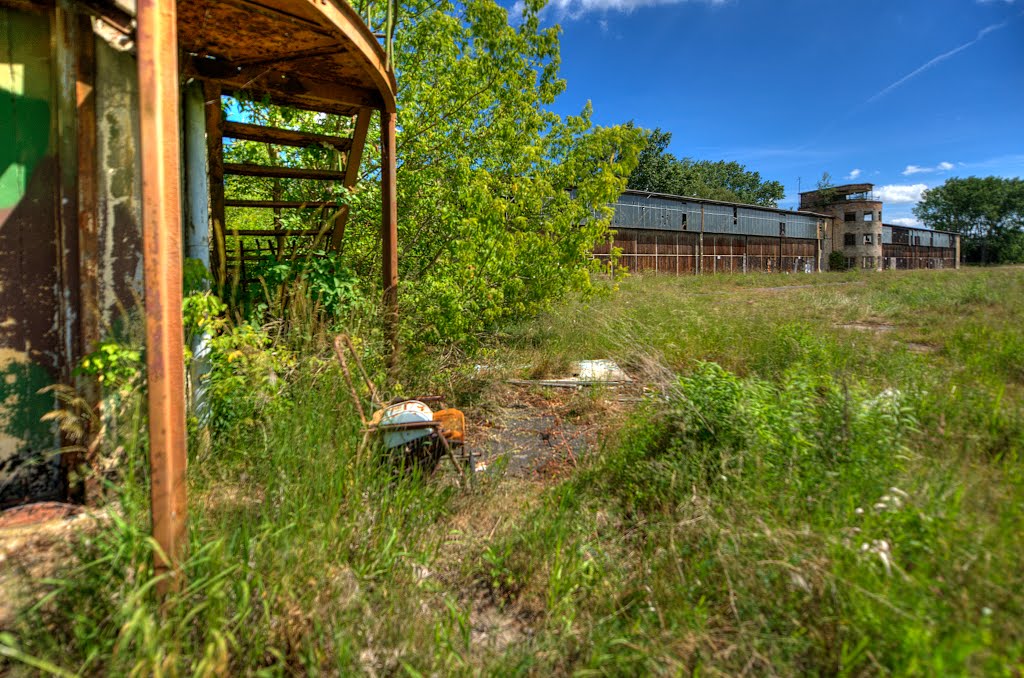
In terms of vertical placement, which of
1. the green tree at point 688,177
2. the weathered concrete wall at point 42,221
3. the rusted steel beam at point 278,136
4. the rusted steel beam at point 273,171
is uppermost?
the green tree at point 688,177

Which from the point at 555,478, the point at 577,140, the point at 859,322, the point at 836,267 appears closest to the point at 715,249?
the point at 836,267

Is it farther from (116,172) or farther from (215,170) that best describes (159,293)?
(215,170)

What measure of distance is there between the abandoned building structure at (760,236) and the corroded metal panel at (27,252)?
1443cm

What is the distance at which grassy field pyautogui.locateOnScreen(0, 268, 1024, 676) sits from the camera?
1.71 meters

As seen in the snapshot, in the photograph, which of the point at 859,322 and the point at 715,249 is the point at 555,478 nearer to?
the point at 859,322

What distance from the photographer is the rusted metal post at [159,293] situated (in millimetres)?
1893

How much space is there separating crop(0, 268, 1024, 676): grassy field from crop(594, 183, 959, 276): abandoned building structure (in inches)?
536

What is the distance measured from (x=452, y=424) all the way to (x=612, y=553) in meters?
1.35

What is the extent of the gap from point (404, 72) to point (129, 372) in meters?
5.83

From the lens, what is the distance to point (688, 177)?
178ft

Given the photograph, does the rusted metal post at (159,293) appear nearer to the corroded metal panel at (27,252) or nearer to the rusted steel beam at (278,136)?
the corroded metal panel at (27,252)

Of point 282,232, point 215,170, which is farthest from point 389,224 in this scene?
point 215,170

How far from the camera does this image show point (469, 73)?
7.04 meters

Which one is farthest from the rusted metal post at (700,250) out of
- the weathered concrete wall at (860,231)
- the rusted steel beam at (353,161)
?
the rusted steel beam at (353,161)
